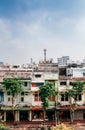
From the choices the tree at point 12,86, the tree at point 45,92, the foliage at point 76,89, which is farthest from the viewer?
the foliage at point 76,89

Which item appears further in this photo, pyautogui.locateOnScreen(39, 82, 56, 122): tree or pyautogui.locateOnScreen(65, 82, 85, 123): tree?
pyautogui.locateOnScreen(65, 82, 85, 123): tree

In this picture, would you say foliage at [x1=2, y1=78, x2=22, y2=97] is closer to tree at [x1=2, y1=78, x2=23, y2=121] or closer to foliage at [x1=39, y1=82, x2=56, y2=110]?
tree at [x1=2, y1=78, x2=23, y2=121]

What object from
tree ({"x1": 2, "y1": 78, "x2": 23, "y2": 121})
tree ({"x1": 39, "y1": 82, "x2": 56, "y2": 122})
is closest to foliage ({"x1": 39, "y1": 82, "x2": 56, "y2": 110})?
tree ({"x1": 39, "y1": 82, "x2": 56, "y2": 122})

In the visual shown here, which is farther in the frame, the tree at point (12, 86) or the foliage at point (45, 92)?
the tree at point (12, 86)

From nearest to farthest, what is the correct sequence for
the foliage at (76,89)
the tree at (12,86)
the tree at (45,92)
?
the tree at (45,92) → the tree at (12,86) → the foliage at (76,89)

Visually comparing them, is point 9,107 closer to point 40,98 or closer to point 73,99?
point 40,98

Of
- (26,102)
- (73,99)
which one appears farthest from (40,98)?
(73,99)

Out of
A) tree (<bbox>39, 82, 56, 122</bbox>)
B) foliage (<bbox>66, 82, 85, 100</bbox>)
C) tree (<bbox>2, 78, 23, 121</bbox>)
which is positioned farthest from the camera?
foliage (<bbox>66, 82, 85, 100</bbox>)

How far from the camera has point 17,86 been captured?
4041cm

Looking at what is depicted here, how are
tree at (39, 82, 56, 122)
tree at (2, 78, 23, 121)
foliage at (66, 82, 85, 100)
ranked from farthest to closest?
foliage at (66, 82, 85, 100) < tree at (2, 78, 23, 121) < tree at (39, 82, 56, 122)

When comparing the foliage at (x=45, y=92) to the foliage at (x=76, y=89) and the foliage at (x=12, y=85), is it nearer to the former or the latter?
the foliage at (x=76, y=89)

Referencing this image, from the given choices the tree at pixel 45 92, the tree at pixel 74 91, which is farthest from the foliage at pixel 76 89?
the tree at pixel 45 92

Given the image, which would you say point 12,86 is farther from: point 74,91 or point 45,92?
point 74,91

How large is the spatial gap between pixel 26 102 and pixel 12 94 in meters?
3.56
